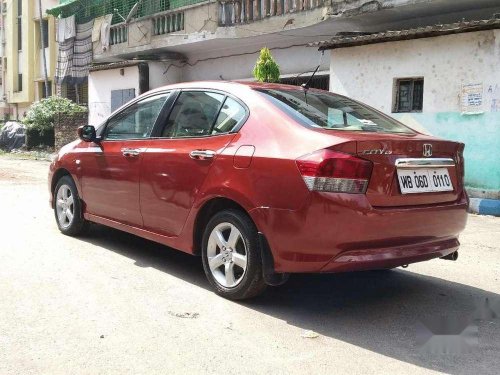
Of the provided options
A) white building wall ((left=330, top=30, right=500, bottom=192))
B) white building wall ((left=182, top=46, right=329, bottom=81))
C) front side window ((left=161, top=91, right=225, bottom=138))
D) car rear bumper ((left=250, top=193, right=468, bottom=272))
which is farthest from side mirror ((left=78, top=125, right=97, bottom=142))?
white building wall ((left=182, top=46, right=329, bottom=81))

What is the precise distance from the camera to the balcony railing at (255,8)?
12273 mm

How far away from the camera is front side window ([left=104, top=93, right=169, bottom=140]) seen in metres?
4.87

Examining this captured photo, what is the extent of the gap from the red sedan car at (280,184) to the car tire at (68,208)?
900mm

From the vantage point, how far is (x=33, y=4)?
Result: 95.5 feet

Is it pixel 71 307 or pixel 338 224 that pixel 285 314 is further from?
pixel 71 307

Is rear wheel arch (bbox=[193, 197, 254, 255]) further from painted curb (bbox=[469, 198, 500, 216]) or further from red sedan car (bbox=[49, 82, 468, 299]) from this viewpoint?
painted curb (bbox=[469, 198, 500, 216])

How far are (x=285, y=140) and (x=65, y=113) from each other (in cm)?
1806

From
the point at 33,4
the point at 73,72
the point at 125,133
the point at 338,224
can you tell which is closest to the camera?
the point at 338,224

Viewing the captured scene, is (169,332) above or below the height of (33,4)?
below

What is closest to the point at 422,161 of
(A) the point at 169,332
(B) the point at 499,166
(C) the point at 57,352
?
(A) the point at 169,332

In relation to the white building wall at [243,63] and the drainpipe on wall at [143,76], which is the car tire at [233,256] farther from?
the drainpipe on wall at [143,76]

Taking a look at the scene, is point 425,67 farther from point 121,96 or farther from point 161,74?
point 121,96

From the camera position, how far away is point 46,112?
21.3 metres

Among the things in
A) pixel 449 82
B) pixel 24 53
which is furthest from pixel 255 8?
pixel 24 53
